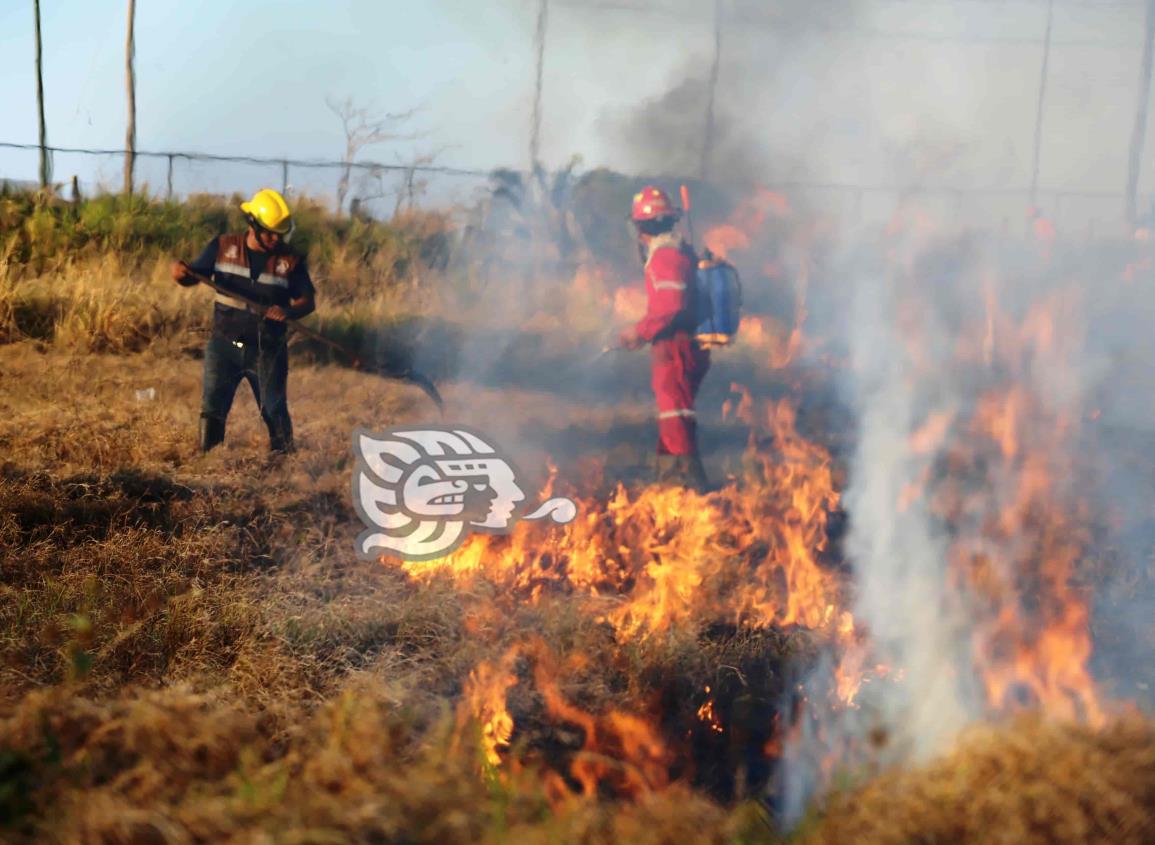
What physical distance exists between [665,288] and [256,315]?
3060 millimetres

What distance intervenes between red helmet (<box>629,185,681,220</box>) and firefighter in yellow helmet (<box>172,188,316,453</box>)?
2.56 metres

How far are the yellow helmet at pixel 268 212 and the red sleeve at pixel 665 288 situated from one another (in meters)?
2.74

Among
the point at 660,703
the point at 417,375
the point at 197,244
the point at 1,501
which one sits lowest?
the point at 660,703

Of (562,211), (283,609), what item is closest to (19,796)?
(283,609)

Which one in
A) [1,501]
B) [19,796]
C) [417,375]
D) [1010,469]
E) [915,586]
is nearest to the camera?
[19,796]

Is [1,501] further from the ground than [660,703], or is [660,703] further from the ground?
[1,501]

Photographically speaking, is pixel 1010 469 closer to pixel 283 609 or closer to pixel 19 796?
pixel 283 609

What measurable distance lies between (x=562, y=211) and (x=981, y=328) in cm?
433

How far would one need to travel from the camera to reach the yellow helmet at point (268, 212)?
28.0 feet

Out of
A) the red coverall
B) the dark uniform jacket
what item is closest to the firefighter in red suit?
the red coverall

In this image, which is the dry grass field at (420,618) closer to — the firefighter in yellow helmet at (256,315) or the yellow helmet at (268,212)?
the firefighter in yellow helmet at (256,315)

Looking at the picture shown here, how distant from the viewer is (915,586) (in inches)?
331

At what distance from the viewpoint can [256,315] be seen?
866 cm

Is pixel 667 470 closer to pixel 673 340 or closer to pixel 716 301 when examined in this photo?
pixel 673 340
